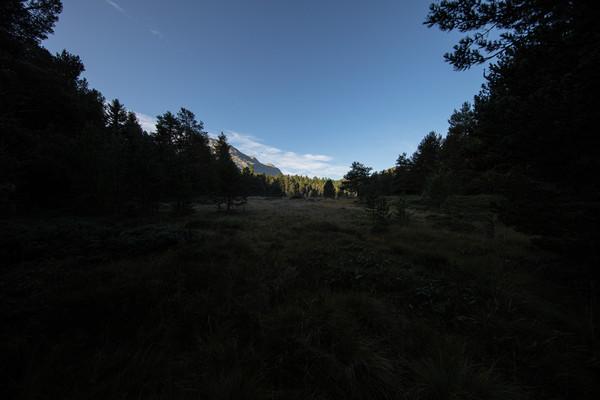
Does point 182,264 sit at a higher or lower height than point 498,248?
lower

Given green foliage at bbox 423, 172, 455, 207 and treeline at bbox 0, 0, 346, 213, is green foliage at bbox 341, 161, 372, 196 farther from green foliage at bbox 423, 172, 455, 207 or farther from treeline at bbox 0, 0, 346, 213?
treeline at bbox 0, 0, 346, 213

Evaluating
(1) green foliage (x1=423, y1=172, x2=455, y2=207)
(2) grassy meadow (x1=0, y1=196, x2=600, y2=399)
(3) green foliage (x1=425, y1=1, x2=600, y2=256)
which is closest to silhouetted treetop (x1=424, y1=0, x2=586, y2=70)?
(3) green foliage (x1=425, y1=1, x2=600, y2=256)

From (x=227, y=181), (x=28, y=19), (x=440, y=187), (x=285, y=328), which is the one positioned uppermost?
(x=28, y=19)

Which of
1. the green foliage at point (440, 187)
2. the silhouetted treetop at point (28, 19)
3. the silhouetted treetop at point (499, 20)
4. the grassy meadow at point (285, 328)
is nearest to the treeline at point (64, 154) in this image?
the silhouetted treetop at point (28, 19)

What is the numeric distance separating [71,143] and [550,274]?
80.5ft

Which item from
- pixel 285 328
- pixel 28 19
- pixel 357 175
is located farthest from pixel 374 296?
pixel 357 175

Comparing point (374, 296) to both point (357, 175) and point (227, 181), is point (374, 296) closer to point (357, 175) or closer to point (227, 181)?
point (227, 181)

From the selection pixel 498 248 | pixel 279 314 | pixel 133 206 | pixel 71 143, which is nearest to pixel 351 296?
pixel 279 314

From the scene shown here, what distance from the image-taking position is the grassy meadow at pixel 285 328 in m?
1.83

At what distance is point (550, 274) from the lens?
171 inches

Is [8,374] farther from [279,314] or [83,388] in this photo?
[279,314]

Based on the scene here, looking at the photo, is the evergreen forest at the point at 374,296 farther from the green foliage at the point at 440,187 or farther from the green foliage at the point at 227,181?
the green foliage at the point at 440,187

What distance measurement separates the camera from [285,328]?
2.50 metres

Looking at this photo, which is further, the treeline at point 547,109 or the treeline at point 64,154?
the treeline at point 64,154
